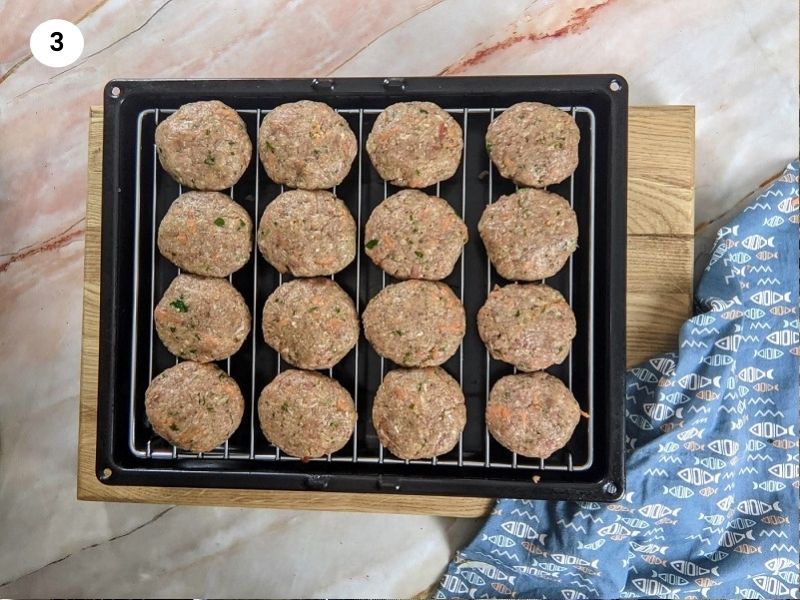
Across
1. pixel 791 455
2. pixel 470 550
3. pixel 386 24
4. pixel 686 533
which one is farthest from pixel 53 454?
pixel 791 455

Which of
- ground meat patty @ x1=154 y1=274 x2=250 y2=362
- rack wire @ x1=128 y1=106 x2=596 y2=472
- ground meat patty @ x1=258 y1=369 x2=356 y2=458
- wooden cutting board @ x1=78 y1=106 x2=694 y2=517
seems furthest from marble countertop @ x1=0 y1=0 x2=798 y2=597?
ground meat patty @ x1=154 y1=274 x2=250 y2=362

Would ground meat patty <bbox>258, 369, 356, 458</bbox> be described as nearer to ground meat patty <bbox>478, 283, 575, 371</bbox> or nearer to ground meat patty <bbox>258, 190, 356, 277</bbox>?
ground meat patty <bbox>258, 190, 356, 277</bbox>

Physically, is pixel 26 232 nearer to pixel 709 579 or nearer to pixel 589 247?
pixel 589 247

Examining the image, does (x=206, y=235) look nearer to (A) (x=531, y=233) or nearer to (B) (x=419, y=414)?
(B) (x=419, y=414)

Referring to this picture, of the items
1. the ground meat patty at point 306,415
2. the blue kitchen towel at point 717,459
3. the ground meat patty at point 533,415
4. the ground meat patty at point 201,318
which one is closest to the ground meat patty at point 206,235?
the ground meat patty at point 201,318

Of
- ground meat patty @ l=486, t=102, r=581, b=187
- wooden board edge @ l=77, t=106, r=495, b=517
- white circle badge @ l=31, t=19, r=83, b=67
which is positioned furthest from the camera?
white circle badge @ l=31, t=19, r=83, b=67

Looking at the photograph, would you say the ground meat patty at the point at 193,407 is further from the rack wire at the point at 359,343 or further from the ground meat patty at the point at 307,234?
the ground meat patty at the point at 307,234
